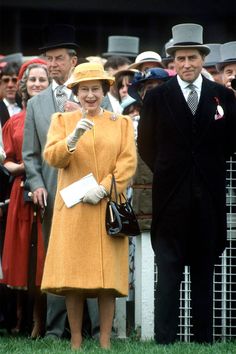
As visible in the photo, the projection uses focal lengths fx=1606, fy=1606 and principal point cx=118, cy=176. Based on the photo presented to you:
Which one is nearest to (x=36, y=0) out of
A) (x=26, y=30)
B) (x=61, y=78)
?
(x=26, y=30)

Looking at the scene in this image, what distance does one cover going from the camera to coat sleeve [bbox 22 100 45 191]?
13430 mm

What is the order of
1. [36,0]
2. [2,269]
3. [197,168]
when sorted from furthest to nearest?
1. [36,0]
2. [2,269]
3. [197,168]

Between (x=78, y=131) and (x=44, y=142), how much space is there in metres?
1.42

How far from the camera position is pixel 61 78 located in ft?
45.4

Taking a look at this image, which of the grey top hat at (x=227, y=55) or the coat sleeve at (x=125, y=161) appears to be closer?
the coat sleeve at (x=125, y=161)

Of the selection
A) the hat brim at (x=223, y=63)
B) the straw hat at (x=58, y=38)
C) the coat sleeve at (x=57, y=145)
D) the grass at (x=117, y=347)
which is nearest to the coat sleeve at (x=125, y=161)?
the coat sleeve at (x=57, y=145)

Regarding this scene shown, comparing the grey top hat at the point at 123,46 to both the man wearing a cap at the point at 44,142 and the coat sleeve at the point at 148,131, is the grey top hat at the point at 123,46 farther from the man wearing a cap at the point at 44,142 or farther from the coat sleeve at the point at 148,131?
the coat sleeve at the point at 148,131

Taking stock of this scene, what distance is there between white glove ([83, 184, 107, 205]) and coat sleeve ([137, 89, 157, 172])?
507 millimetres

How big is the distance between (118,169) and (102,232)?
511mm

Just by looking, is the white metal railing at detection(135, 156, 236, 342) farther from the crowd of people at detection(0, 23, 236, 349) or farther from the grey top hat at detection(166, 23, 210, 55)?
the grey top hat at detection(166, 23, 210, 55)

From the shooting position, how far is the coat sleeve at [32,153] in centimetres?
1343

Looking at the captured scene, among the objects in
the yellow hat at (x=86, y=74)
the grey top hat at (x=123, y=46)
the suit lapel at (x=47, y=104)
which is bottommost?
the suit lapel at (x=47, y=104)

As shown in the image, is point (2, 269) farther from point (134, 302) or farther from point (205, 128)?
point (205, 128)

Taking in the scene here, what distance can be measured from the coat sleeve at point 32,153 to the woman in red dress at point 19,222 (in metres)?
0.30
